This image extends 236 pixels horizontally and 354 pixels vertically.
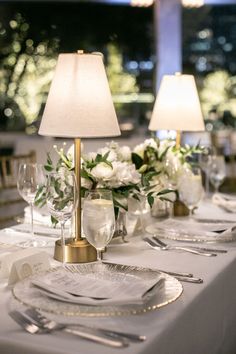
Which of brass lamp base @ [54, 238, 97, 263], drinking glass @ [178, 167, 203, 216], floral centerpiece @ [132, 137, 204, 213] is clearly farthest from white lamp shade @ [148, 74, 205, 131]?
brass lamp base @ [54, 238, 97, 263]

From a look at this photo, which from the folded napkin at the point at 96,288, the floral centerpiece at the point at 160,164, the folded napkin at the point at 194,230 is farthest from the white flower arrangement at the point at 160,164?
the folded napkin at the point at 96,288

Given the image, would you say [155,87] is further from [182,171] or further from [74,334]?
[74,334]

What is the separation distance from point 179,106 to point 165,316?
47.2 inches

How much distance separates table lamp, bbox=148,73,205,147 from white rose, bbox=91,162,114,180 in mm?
593

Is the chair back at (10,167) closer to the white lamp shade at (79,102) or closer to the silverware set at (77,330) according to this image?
A: the white lamp shade at (79,102)

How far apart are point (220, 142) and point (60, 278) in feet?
15.8

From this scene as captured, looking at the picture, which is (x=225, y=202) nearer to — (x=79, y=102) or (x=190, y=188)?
(x=190, y=188)

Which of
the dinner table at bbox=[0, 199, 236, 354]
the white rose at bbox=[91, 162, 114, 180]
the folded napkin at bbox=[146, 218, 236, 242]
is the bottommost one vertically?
the dinner table at bbox=[0, 199, 236, 354]

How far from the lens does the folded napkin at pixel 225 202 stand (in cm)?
223

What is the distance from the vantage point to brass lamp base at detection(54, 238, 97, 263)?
1.47 m

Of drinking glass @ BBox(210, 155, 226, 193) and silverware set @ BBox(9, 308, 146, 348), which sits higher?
drinking glass @ BBox(210, 155, 226, 193)

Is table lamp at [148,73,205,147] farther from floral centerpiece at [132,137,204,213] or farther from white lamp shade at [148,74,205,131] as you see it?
floral centerpiece at [132,137,204,213]

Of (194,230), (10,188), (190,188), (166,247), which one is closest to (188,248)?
(166,247)

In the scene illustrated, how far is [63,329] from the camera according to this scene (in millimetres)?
1015
